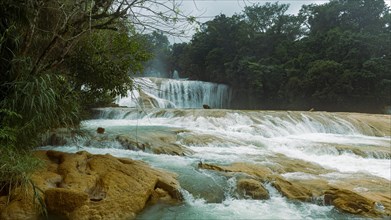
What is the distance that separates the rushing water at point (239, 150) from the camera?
4020mm

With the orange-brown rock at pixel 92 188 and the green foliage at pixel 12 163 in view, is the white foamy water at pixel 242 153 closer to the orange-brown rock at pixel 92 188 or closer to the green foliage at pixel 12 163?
the orange-brown rock at pixel 92 188

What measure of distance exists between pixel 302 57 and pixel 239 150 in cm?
1909

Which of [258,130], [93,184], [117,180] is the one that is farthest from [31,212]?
[258,130]

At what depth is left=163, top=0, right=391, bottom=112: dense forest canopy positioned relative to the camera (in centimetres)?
2147

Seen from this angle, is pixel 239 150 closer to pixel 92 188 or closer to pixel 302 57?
pixel 92 188

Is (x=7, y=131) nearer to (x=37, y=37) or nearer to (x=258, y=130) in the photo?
(x=37, y=37)

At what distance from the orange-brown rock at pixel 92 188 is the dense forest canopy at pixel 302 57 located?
1338 cm

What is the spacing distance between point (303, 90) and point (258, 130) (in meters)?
14.6

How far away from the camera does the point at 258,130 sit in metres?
10.0

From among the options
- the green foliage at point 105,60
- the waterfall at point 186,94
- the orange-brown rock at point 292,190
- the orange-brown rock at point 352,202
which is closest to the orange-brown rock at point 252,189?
the orange-brown rock at point 292,190

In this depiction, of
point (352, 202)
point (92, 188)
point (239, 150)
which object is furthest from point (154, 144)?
point (352, 202)

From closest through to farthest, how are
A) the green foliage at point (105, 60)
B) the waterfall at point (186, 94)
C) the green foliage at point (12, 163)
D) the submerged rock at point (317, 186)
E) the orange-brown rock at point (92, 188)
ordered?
1. the green foliage at point (12, 163)
2. the orange-brown rock at point (92, 188)
3. the submerged rock at point (317, 186)
4. the green foliage at point (105, 60)
5. the waterfall at point (186, 94)

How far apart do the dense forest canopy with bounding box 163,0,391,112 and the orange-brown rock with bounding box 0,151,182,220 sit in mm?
13379

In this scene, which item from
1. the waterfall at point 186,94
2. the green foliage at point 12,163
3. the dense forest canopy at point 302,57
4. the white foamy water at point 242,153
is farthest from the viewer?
the dense forest canopy at point 302,57
